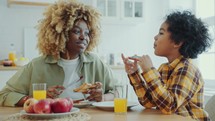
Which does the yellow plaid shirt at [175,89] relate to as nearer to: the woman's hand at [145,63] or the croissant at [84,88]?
the woman's hand at [145,63]

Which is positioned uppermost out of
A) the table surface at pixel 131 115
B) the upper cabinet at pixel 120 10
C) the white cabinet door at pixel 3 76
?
the upper cabinet at pixel 120 10

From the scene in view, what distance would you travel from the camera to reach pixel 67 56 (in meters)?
2.06

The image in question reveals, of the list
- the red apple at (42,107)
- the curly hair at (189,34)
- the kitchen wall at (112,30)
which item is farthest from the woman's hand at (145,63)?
the kitchen wall at (112,30)

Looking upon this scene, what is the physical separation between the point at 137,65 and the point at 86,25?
62 centimetres

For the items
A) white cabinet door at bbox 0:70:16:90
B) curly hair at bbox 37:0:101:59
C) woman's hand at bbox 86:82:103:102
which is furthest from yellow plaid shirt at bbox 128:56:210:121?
white cabinet door at bbox 0:70:16:90

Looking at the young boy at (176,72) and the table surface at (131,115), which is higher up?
the young boy at (176,72)

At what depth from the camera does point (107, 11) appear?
4.24 metres

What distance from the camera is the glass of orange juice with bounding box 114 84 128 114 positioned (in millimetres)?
1405

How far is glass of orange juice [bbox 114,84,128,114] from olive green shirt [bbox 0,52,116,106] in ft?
1.82

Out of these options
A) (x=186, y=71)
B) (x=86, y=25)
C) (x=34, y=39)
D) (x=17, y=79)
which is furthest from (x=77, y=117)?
(x=34, y=39)

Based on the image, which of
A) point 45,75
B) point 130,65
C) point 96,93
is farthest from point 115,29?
point 130,65

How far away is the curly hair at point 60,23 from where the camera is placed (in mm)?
2025

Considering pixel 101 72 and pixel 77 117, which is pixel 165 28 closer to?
pixel 101 72

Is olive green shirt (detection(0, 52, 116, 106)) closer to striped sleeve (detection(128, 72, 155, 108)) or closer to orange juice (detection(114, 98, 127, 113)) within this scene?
striped sleeve (detection(128, 72, 155, 108))
